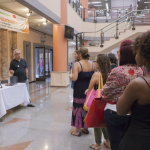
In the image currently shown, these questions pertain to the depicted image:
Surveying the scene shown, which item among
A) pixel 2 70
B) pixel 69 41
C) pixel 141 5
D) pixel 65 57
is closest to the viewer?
pixel 2 70

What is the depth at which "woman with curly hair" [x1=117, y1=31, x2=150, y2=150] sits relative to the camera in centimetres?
94

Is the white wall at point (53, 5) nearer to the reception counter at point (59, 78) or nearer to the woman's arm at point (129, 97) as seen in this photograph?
the reception counter at point (59, 78)

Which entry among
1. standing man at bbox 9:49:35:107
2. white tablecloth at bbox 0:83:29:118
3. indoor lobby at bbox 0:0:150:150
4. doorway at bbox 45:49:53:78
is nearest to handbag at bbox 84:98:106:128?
indoor lobby at bbox 0:0:150:150

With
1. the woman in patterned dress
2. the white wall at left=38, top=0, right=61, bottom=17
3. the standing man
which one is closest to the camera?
the woman in patterned dress

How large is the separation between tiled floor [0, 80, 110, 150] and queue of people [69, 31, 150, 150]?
0.45m

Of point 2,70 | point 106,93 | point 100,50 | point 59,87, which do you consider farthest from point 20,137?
point 100,50

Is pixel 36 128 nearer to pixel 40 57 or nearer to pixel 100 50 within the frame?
pixel 100 50

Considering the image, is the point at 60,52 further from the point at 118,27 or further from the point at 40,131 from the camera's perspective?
the point at 40,131

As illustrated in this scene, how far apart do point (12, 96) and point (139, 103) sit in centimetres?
365

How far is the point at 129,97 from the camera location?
3.22ft

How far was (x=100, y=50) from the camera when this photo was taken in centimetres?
947

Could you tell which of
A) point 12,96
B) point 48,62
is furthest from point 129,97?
point 48,62

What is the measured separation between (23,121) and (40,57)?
840 cm

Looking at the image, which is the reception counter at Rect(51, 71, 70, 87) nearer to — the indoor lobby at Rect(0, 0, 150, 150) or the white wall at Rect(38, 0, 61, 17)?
the indoor lobby at Rect(0, 0, 150, 150)
